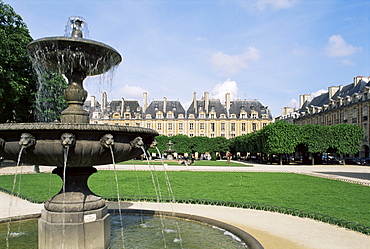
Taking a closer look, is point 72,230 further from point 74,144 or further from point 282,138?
point 282,138

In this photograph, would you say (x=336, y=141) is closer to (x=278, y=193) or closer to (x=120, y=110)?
(x=278, y=193)

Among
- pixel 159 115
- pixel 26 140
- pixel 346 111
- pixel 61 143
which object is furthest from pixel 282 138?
pixel 159 115

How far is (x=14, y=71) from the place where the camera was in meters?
23.1

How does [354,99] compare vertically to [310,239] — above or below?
above

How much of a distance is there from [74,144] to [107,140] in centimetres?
47

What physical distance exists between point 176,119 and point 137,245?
6454 centimetres

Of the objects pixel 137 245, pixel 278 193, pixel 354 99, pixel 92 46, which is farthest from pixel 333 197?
pixel 354 99

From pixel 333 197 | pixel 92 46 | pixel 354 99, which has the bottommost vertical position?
pixel 333 197

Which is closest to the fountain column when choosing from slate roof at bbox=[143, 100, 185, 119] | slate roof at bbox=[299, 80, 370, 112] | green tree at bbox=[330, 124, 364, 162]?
green tree at bbox=[330, 124, 364, 162]

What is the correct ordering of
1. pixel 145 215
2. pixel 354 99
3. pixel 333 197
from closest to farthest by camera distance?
pixel 145 215, pixel 333 197, pixel 354 99

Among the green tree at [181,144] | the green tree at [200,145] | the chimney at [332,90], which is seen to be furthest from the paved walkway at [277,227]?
the chimney at [332,90]

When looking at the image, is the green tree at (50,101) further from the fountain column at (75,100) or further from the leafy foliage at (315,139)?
the leafy foliage at (315,139)

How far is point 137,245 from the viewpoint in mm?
5555

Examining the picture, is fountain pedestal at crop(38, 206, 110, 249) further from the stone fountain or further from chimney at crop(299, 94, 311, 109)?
chimney at crop(299, 94, 311, 109)
